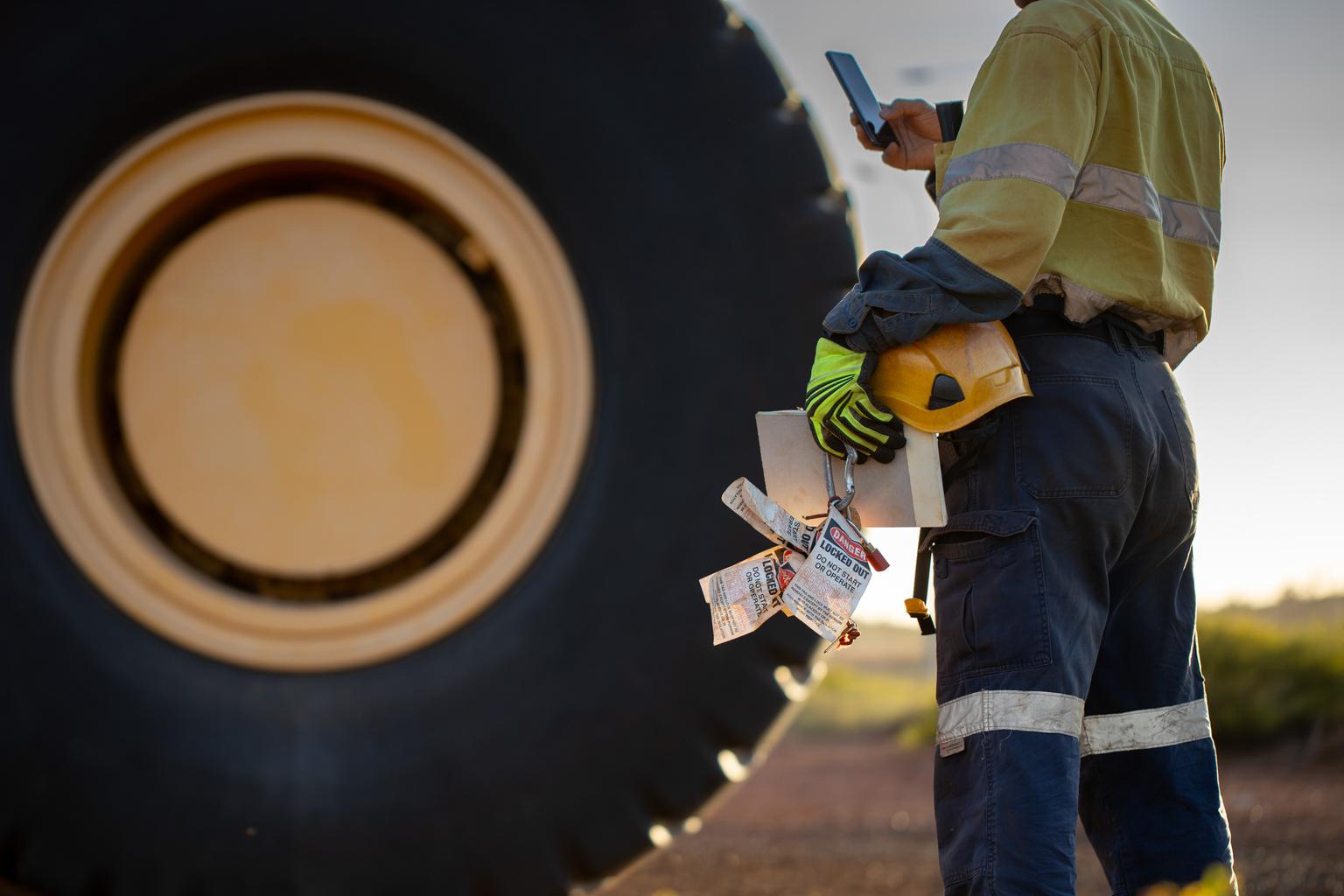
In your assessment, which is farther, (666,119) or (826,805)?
(826,805)

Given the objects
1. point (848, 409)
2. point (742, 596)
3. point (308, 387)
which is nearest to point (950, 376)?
point (848, 409)

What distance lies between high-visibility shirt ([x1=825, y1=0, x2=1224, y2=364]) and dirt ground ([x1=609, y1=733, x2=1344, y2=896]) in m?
0.95

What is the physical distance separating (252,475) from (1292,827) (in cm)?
283

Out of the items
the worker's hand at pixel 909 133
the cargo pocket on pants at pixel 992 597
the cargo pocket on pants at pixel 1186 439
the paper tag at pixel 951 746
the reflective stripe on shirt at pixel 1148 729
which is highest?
the worker's hand at pixel 909 133

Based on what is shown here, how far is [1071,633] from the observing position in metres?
1.67

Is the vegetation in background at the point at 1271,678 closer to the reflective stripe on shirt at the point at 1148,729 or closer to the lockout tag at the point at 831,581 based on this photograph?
the reflective stripe on shirt at the point at 1148,729

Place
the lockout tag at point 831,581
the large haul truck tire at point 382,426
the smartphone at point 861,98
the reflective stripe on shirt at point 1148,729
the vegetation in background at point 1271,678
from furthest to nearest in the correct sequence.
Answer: the vegetation in background at point 1271,678 → the smartphone at point 861,98 → the reflective stripe on shirt at point 1148,729 → the large haul truck tire at point 382,426 → the lockout tag at point 831,581

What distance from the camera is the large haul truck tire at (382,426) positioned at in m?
1.72

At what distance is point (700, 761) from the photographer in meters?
1.79

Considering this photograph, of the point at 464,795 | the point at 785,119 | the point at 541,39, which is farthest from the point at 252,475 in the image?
the point at 785,119

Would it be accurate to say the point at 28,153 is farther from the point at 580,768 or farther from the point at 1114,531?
the point at 1114,531

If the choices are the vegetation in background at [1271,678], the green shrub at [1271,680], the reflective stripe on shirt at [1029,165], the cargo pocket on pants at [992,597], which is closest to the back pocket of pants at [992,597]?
the cargo pocket on pants at [992,597]

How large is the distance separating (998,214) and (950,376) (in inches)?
8.3

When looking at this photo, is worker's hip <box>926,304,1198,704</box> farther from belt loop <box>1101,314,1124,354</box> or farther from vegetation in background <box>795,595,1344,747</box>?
vegetation in background <box>795,595,1344,747</box>
